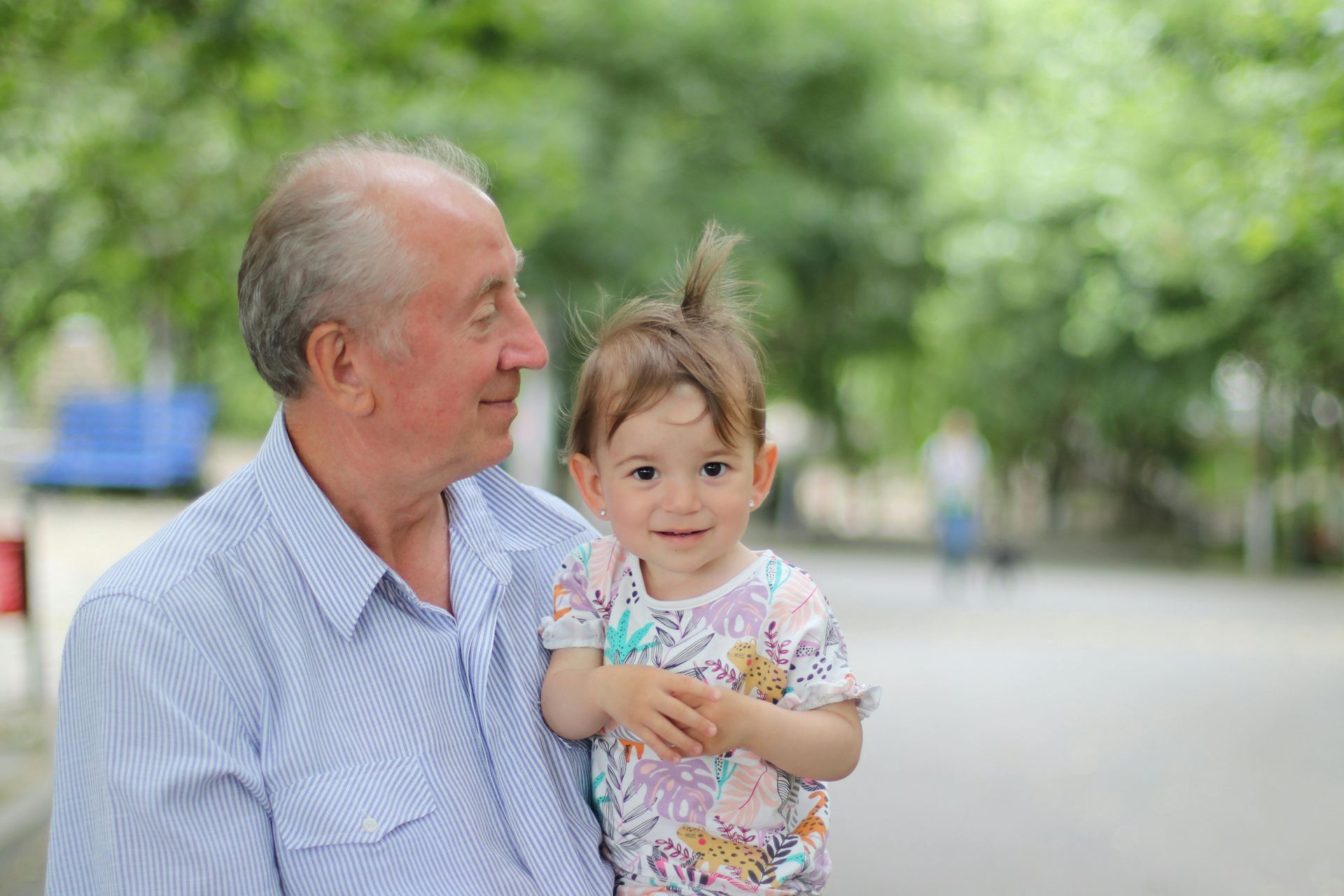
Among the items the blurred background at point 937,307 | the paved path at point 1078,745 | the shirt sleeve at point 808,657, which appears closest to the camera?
the shirt sleeve at point 808,657

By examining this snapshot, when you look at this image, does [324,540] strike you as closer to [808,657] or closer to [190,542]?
[190,542]

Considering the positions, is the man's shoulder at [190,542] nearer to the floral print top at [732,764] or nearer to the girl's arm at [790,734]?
the floral print top at [732,764]

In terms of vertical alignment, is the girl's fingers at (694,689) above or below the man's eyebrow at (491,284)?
below

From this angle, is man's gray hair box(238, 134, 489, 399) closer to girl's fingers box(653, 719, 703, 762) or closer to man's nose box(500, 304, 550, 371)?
man's nose box(500, 304, 550, 371)

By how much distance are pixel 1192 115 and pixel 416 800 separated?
14.0m

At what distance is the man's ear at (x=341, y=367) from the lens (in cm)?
203

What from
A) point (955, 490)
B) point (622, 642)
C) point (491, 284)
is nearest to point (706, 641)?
point (622, 642)

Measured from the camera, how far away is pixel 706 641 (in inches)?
77.9

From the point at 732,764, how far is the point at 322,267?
91 centimetres

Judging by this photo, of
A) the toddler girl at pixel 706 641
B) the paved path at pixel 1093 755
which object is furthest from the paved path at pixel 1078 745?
the toddler girl at pixel 706 641

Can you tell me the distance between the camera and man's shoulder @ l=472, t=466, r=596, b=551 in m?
2.42

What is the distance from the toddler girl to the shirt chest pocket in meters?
0.28

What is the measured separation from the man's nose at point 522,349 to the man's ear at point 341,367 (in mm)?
201

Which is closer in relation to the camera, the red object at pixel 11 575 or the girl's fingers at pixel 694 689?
the girl's fingers at pixel 694 689
